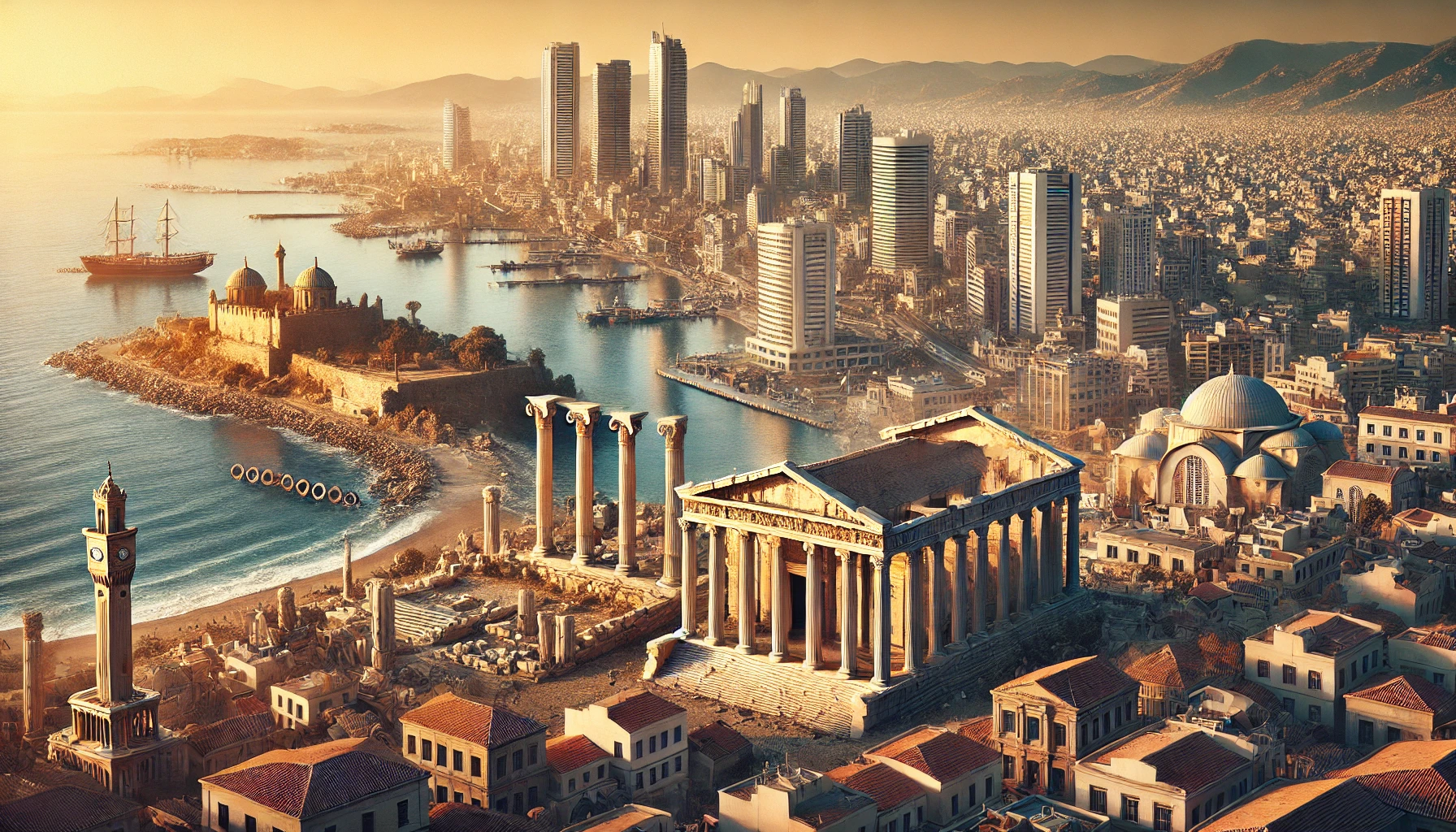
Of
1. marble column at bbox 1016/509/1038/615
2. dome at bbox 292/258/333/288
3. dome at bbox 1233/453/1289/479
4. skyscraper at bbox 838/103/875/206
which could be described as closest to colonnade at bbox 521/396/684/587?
marble column at bbox 1016/509/1038/615

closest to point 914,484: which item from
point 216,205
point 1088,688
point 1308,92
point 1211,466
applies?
point 1088,688

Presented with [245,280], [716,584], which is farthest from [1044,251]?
[716,584]

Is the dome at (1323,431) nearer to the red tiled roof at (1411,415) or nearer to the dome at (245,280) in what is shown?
the red tiled roof at (1411,415)

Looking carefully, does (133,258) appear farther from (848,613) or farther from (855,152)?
(855,152)

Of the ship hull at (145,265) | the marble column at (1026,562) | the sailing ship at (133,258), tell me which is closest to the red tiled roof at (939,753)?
the marble column at (1026,562)

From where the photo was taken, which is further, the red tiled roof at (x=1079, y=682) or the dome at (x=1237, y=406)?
the dome at (x=1237, y=406)

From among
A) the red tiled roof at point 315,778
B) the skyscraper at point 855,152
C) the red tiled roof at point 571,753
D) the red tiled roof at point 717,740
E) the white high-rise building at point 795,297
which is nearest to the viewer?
the red tiled roof at point 315,778

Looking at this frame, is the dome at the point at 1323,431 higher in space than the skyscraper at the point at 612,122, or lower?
lower
